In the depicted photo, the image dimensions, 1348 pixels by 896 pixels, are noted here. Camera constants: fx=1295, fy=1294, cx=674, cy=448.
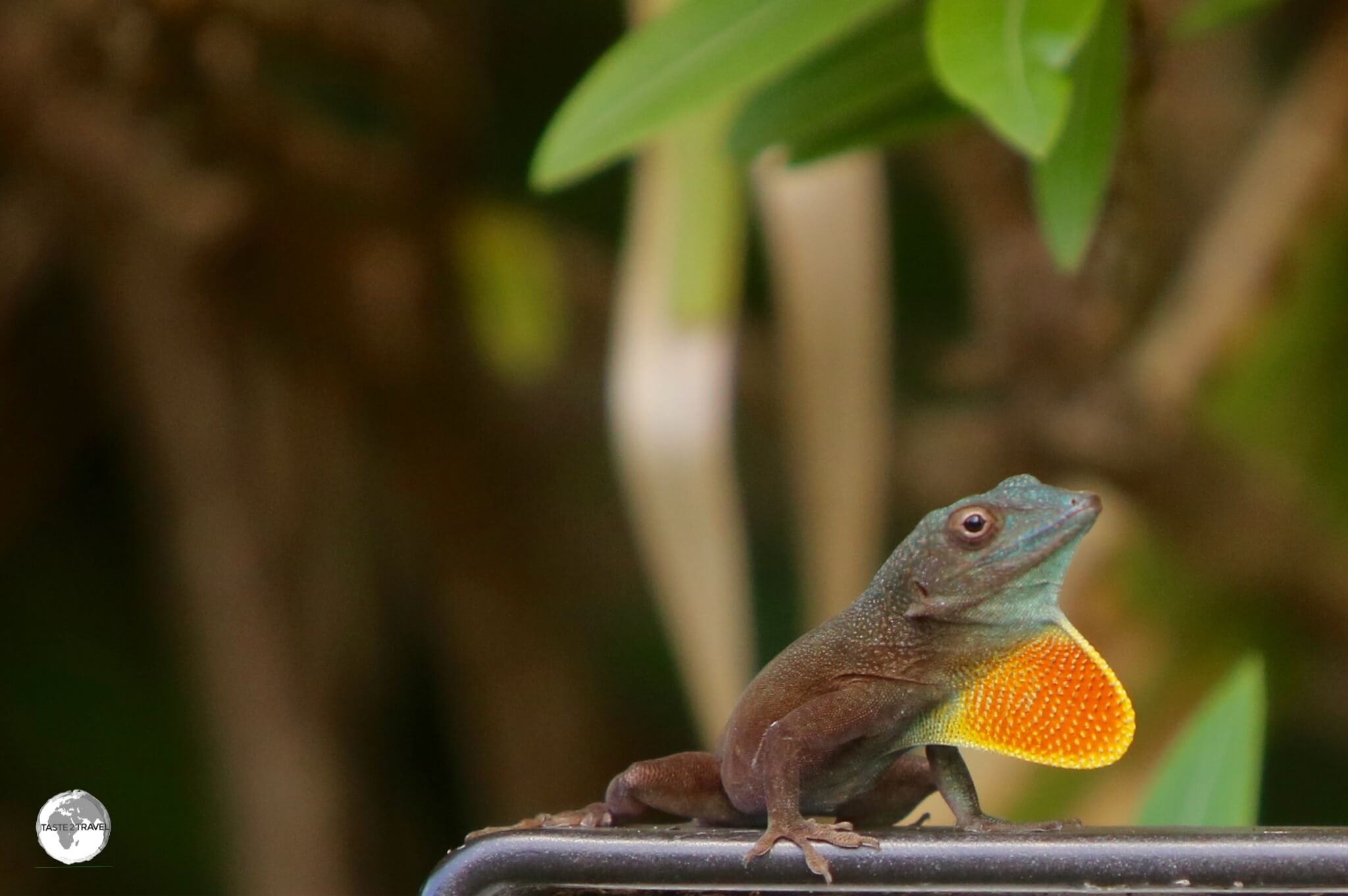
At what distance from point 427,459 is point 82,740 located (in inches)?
37.3

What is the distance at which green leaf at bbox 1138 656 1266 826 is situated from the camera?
1.06 metres

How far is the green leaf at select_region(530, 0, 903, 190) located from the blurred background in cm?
40

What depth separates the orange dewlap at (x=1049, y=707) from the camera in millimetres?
797

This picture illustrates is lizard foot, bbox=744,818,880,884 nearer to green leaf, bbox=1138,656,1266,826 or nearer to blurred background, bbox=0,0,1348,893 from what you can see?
green leaf, bbox=1138,656,1266,826

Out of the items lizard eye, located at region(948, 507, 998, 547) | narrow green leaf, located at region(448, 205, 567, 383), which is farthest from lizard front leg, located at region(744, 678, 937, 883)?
narrow green leaf, located at region(448, 205, 567, 383)

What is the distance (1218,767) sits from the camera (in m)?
1.07

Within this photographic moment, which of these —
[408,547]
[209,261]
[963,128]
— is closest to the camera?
[963,128]

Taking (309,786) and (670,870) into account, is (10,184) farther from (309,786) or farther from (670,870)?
(670,870)

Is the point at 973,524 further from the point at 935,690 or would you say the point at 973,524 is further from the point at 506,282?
the point at 506,282

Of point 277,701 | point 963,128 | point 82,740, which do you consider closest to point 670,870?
point 963,128

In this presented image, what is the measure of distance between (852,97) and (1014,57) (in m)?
0.31

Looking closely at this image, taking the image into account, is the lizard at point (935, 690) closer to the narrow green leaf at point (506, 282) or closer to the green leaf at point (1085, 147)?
the green leaf at point (1085, 147)

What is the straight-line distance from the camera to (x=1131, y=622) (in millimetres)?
2225

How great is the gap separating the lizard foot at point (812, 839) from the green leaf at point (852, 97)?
2.12 feet
